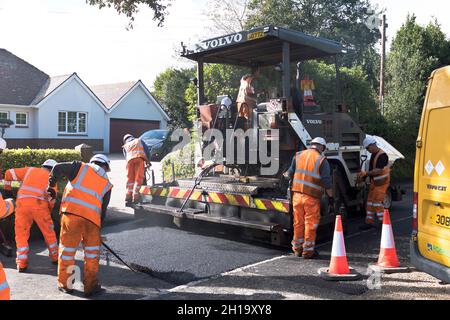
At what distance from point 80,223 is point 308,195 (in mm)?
2838

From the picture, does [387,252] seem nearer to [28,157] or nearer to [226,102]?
[226,102]

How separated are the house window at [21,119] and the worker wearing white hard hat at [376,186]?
848 inches

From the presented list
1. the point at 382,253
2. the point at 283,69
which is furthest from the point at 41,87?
the point at 382,253

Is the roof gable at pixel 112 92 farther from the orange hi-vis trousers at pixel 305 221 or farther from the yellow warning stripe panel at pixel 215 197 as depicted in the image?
the orange hi-vis trousers at pixel 305 221

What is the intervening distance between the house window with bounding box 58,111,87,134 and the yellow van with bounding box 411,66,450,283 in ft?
80.5

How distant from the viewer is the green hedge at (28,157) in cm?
1119

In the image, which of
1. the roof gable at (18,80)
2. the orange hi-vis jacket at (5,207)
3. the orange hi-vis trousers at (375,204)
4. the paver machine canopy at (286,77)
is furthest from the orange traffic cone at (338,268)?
the roof gable at (18,80)

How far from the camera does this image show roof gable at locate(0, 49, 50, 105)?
2475cm

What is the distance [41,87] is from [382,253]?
986 inches

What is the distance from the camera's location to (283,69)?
22.9 feet

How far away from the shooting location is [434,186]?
4512mm

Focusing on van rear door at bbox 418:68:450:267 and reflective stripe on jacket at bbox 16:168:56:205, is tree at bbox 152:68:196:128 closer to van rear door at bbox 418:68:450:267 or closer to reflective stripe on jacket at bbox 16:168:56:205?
reflective stripe on jacket at bbox 16:168:56:205
